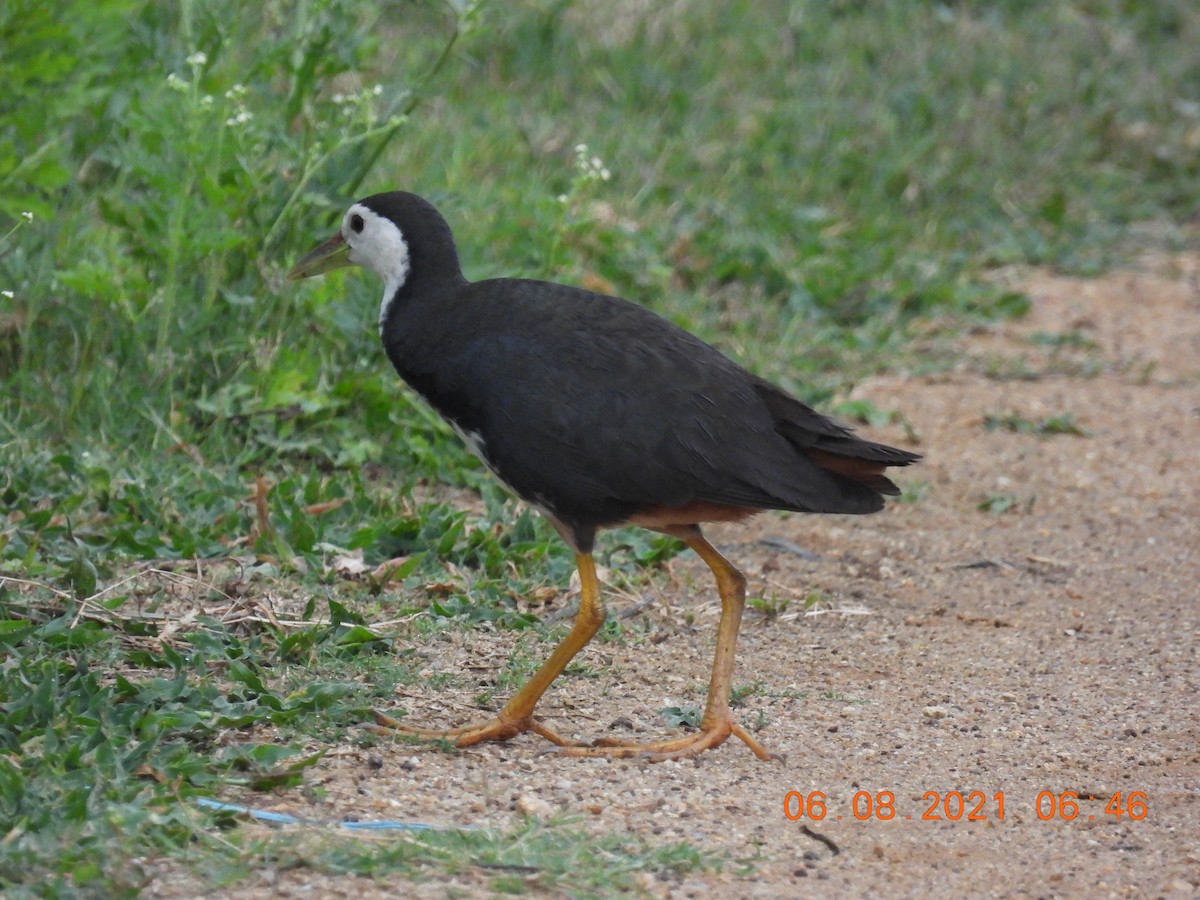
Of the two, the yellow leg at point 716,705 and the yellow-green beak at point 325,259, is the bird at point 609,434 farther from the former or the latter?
the yellow-green beak at point 325,259

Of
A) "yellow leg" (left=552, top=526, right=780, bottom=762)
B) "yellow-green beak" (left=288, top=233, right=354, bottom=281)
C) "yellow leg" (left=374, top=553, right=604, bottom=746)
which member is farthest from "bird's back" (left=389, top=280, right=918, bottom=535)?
"yellow-green beak" (left=288, top=233, right=354, bottom=281)

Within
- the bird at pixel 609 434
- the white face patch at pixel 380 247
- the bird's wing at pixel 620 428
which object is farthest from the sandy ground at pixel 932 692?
the white face patch at pixel 380 247

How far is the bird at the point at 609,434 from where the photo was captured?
416 centimetres

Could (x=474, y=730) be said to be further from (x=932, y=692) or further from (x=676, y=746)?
(x=932, y=692)

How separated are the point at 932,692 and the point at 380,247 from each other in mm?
2037

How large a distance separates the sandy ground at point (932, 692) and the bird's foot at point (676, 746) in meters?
0.04

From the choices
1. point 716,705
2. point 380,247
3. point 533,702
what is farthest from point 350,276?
point 716,705

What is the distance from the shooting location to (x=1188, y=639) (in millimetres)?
5070

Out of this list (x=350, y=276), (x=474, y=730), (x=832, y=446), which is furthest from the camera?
(x=350, y=276)

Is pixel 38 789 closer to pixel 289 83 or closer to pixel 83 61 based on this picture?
pixel 83 61

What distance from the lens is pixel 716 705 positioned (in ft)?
13.8

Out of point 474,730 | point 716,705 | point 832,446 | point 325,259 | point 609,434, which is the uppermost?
point 325,259

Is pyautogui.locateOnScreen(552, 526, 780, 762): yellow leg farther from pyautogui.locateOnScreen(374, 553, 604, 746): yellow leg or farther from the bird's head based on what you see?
the bird's head

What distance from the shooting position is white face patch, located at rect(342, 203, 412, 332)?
4609 millimetres
